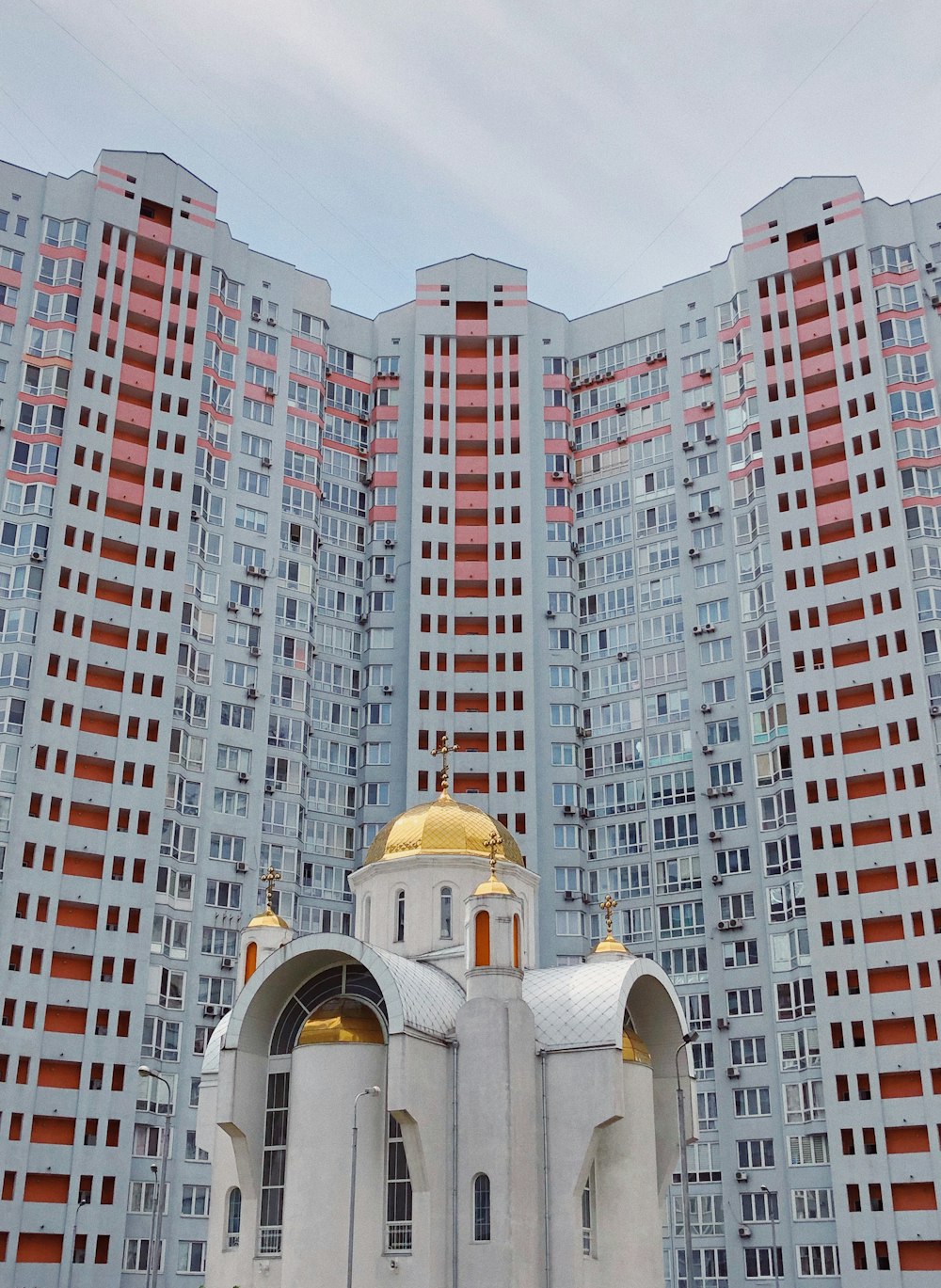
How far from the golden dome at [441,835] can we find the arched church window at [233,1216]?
1147 cm

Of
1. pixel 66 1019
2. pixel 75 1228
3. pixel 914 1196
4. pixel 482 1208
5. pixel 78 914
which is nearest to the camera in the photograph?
pixel 482 1208

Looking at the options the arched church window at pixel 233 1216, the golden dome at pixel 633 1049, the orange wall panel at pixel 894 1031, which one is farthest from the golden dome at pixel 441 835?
the orange wall panel at pixel 894 1031

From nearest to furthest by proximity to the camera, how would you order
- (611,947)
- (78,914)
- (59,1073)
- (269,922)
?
(269,922) < (611,947) < (59,1073) < (78,914)

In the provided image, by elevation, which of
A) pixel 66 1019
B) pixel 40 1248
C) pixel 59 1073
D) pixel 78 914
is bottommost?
pixel 40 1248

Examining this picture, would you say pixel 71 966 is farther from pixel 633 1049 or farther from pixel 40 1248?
pixel 633 1049

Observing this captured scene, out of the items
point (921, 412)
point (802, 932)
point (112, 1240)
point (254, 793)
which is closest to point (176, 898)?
point (254, 793)

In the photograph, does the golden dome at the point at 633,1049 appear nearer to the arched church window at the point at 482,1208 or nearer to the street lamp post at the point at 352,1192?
the arched church window at the point at 482,1208

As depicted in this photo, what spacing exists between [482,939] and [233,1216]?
34.4 feet

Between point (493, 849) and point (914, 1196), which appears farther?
point (914, 1196)

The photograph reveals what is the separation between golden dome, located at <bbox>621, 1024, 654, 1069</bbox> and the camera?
38.5m

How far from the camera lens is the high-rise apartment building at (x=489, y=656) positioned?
5756 centimetres

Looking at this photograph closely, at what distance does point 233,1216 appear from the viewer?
125 ft

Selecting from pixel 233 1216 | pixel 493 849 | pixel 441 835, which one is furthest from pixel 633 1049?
pixel 233 1216

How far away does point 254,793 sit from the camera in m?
67.0
